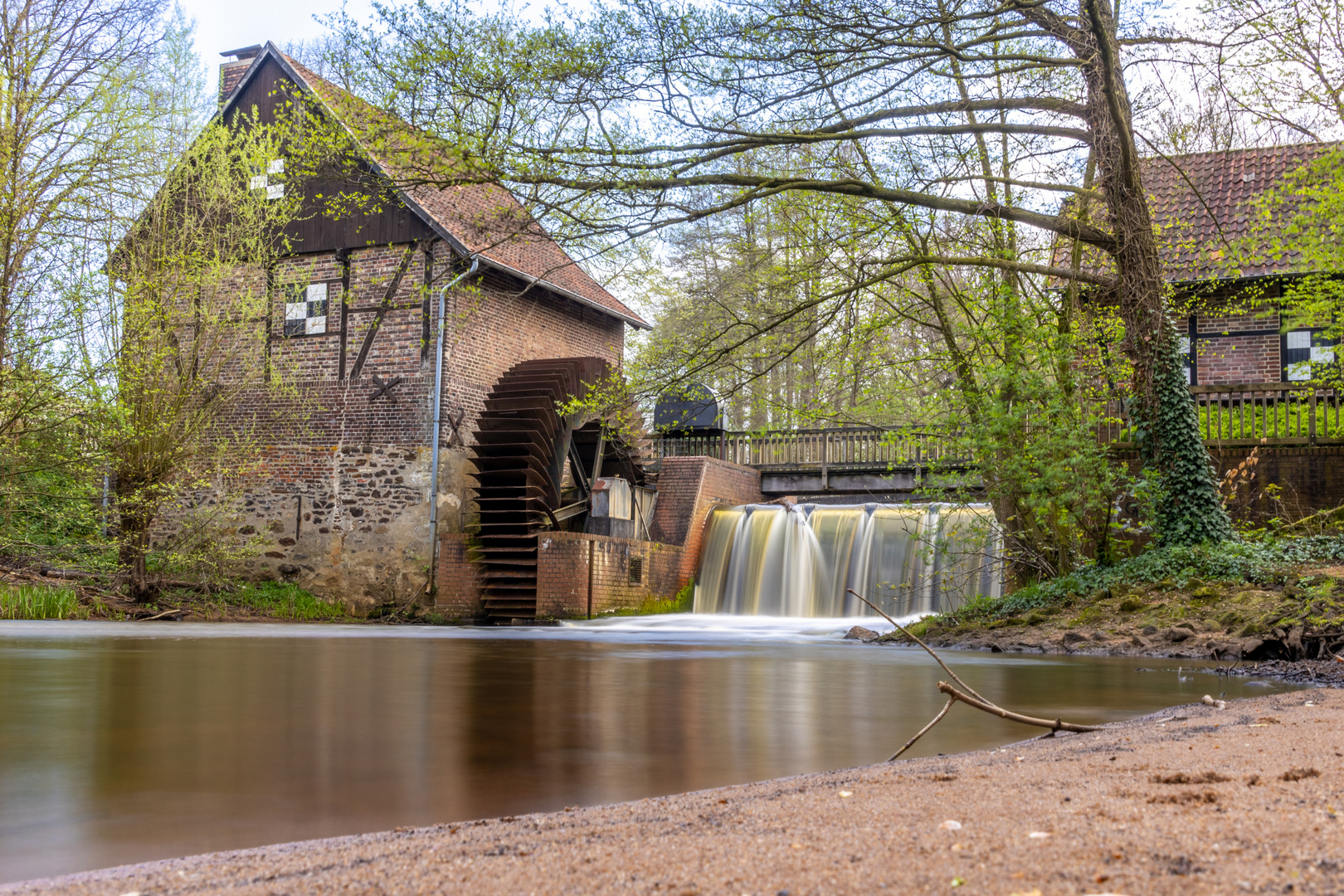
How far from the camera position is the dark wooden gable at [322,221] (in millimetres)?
18078

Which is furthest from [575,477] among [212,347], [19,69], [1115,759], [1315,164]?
[1115,759]

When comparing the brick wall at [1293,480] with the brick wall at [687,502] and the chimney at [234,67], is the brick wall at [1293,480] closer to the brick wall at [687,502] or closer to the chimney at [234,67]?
the brick wall at [687,502]

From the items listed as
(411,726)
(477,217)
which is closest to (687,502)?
(477,217)

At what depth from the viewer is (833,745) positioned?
4.38m

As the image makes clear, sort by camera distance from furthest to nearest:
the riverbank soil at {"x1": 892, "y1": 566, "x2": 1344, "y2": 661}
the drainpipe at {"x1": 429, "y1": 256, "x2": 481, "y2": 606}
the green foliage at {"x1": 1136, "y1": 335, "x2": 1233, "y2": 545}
→ 1. the drainpipe at {"x1": 429, "y1": 256, "x2": 481, "y2": 606}
2. the green foliage at {"x1": 1136, "y1": 335, "x2": 1233, "y2": 545}
3. the riverbank soil at {"x1": 892, "y1": 566, "x2": 1344, "y2": 661}

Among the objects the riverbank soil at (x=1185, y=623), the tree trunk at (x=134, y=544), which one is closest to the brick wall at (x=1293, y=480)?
the riverbank soil at (x=1185, y=623)

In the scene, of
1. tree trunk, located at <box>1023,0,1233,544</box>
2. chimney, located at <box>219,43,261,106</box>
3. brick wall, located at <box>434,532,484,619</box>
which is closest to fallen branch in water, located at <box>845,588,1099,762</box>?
tree trunk, located at <box>1023,0,1233,544</box>

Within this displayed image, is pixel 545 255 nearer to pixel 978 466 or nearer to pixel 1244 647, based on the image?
pixel 978 466

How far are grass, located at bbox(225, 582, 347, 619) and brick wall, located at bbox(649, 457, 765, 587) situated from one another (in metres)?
6.08

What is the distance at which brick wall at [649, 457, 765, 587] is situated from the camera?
20188 mm

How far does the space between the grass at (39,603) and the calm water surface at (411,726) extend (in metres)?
3.35

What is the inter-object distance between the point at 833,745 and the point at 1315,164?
11208 millimetres

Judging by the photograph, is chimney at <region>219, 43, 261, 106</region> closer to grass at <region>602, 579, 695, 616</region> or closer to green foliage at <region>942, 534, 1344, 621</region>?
grass at <region>602, 579, 695, 616</region>

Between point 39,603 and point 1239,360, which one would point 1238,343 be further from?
point 39,603
